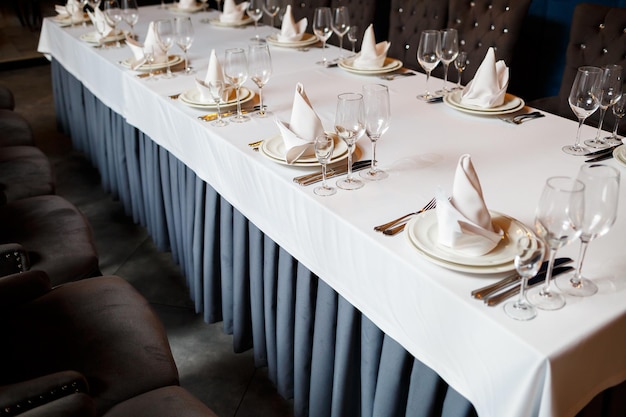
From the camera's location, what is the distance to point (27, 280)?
56.5 inches

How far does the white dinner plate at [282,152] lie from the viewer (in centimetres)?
157

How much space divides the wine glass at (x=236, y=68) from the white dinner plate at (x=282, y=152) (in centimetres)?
Result: 27

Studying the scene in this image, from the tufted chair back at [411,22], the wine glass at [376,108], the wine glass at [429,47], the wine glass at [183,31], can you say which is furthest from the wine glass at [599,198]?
the tufted chair back at [411,22]

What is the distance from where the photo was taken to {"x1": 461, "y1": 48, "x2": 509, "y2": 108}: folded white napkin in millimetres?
1877

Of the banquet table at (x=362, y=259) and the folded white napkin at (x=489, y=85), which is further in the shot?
the folded white napkin at (x=489, y=85)

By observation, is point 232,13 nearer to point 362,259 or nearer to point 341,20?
point 341,20

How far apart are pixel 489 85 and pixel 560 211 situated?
1.03m

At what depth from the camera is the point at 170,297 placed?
2523 mm

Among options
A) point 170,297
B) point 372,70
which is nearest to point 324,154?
point 372,70

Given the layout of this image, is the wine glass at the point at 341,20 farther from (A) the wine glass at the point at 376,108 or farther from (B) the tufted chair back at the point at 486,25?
(A) the wine glass at the point at 376,108

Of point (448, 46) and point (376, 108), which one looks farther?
point (448, 46)

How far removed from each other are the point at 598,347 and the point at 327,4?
3.43 m

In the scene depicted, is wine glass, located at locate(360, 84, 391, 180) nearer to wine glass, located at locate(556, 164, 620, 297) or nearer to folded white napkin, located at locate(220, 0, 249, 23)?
wine glass, located at locate(556, 164, 620, 297)

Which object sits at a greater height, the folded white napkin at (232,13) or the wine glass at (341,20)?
the wine glass at (341,20)
